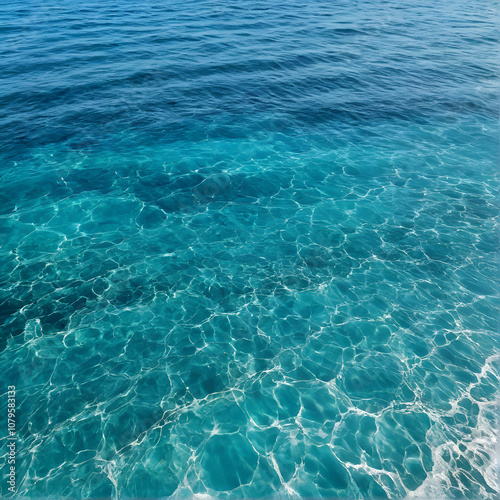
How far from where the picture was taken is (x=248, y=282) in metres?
53.9

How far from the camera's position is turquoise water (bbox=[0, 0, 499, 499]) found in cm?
3731

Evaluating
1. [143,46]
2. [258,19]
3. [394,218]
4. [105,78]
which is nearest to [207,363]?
[394,218]

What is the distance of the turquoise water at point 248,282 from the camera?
3731cm

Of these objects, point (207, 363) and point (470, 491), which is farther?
point (207, 363)

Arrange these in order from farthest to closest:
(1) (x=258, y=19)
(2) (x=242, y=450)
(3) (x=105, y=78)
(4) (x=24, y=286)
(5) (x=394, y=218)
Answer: (1) (x=258, y=19) < (3) (x=105, y=78) < (5) (x=394, y=218) < (4) (x=24, y=286) < (2) (x=242, y=450)

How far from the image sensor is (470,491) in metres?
35.1

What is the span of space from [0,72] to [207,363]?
10935cm

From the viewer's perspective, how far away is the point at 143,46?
409 ft

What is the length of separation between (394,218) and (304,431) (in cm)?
3963

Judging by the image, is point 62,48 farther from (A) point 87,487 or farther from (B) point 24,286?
(A) point 87,487

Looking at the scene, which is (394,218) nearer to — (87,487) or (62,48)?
(87,487)

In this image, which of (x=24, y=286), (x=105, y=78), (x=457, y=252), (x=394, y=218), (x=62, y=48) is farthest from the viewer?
(x=62, y=48)

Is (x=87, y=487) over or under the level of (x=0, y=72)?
under

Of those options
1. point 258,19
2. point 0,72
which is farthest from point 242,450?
point 258,19
